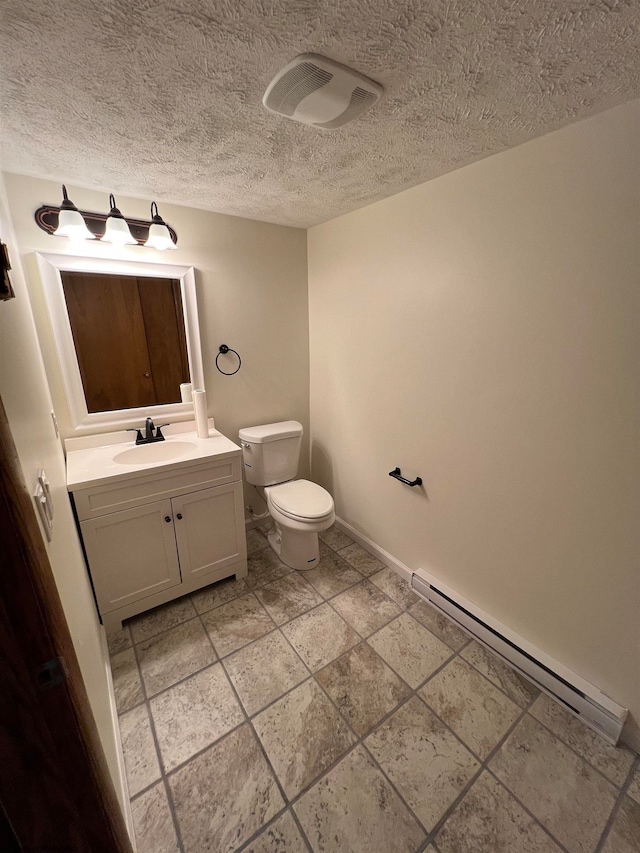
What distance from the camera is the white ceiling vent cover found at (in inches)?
32.5

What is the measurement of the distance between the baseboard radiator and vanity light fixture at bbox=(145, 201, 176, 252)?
225 centimetres

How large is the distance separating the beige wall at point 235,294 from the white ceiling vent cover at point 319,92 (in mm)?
1126

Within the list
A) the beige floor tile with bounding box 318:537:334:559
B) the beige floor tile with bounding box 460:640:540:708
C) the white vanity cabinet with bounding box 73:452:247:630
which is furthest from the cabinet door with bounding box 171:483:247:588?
the beige floor tile with bounding box 460:640:540:708

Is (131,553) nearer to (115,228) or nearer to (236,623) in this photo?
(236,623)

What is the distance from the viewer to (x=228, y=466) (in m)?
1.81

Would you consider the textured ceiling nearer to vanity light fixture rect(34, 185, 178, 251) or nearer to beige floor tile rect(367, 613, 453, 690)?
vanity light fixture rect(34, 185, 178, 251)

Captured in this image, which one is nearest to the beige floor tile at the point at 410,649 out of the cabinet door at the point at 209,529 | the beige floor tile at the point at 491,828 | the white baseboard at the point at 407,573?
the white baseboard at the point at 407,573

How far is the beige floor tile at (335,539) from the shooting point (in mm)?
2346

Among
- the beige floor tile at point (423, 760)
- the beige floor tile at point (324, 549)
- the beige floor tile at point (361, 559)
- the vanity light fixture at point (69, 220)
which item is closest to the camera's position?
the beige floor tile at point (423, 760)

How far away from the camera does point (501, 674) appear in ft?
4.83

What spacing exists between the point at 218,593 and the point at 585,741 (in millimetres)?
1715

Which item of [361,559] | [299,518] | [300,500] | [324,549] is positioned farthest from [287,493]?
[361,559]

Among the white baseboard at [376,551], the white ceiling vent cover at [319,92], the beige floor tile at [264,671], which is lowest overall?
the beige floor tile at [264,671]

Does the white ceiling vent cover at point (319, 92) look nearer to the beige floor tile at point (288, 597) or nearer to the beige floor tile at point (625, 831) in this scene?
the beige floor tile at point (288, 597)
